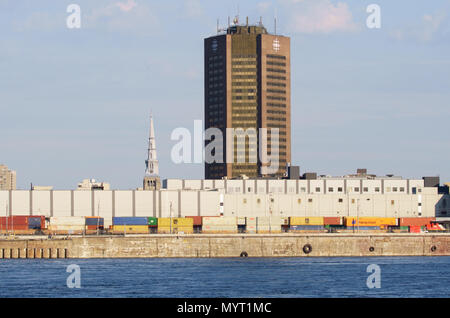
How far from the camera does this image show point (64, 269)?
130625 mm

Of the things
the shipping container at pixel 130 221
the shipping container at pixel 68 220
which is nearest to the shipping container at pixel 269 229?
the shipping container at pixel 130 221

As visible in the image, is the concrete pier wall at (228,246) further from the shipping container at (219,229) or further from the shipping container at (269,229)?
the shipping container at (219,229)

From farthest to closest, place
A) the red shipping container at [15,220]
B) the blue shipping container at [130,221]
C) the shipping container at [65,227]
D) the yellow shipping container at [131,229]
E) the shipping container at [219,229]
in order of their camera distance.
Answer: the blue shipping container at [130,221], the shipping container at [219,229], the red shipping container at [15,220], the yellow shipping container at [131,229], the shipping container at [65,227]

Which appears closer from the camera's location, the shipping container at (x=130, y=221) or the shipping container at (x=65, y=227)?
the shipping container at (x=65, y=227)

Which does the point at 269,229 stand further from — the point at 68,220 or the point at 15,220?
the point at 15,220

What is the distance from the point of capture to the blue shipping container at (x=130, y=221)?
192 m

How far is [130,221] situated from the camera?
192 metres

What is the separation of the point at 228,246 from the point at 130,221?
33423mm

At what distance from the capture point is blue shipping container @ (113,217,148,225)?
19238 centimetres

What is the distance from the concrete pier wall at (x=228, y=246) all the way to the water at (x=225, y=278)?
8.05m

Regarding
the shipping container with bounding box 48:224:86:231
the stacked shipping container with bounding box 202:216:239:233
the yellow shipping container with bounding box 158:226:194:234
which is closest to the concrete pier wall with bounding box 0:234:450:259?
the yellow shipping container with bounding box 158:226:194:234

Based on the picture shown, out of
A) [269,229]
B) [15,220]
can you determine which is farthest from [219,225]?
[15,220]

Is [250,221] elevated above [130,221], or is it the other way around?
[130,221]
